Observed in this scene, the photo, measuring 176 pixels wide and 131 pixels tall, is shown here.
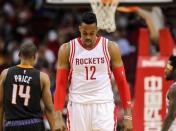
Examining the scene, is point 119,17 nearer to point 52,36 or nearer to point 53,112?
point 52,36

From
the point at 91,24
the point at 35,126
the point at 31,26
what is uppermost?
the point at 31,26

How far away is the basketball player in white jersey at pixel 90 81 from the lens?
8.23m

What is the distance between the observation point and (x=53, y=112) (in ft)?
28.1

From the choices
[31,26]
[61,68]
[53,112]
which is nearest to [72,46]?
[61,68]

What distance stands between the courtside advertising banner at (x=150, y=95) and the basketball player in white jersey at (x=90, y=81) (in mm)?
3686

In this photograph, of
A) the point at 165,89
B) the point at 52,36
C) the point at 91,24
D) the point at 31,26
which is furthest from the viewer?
the point at 31,26

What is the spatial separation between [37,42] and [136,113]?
22.8ft

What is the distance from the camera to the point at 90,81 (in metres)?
8.27

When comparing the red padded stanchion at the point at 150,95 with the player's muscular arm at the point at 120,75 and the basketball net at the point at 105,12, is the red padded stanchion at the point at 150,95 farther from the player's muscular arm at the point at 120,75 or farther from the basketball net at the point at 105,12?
the player's muscular arm at the point at 120,75

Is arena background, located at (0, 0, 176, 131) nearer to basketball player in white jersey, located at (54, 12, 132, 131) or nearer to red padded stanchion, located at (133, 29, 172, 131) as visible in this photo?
red padded stanchion, located at (133, 29, 172, 131)

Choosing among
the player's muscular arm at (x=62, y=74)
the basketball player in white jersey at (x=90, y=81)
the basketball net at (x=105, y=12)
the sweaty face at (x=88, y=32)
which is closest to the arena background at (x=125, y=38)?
the basketball net at (x=105, y=12)

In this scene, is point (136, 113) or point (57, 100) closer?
point (57, 100)

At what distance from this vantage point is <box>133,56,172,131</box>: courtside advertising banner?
12.0 meters

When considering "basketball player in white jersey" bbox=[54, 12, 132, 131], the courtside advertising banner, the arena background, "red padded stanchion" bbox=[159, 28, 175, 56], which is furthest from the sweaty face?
"red padded stanchion" bbox=[159, 28, 175, 56]
